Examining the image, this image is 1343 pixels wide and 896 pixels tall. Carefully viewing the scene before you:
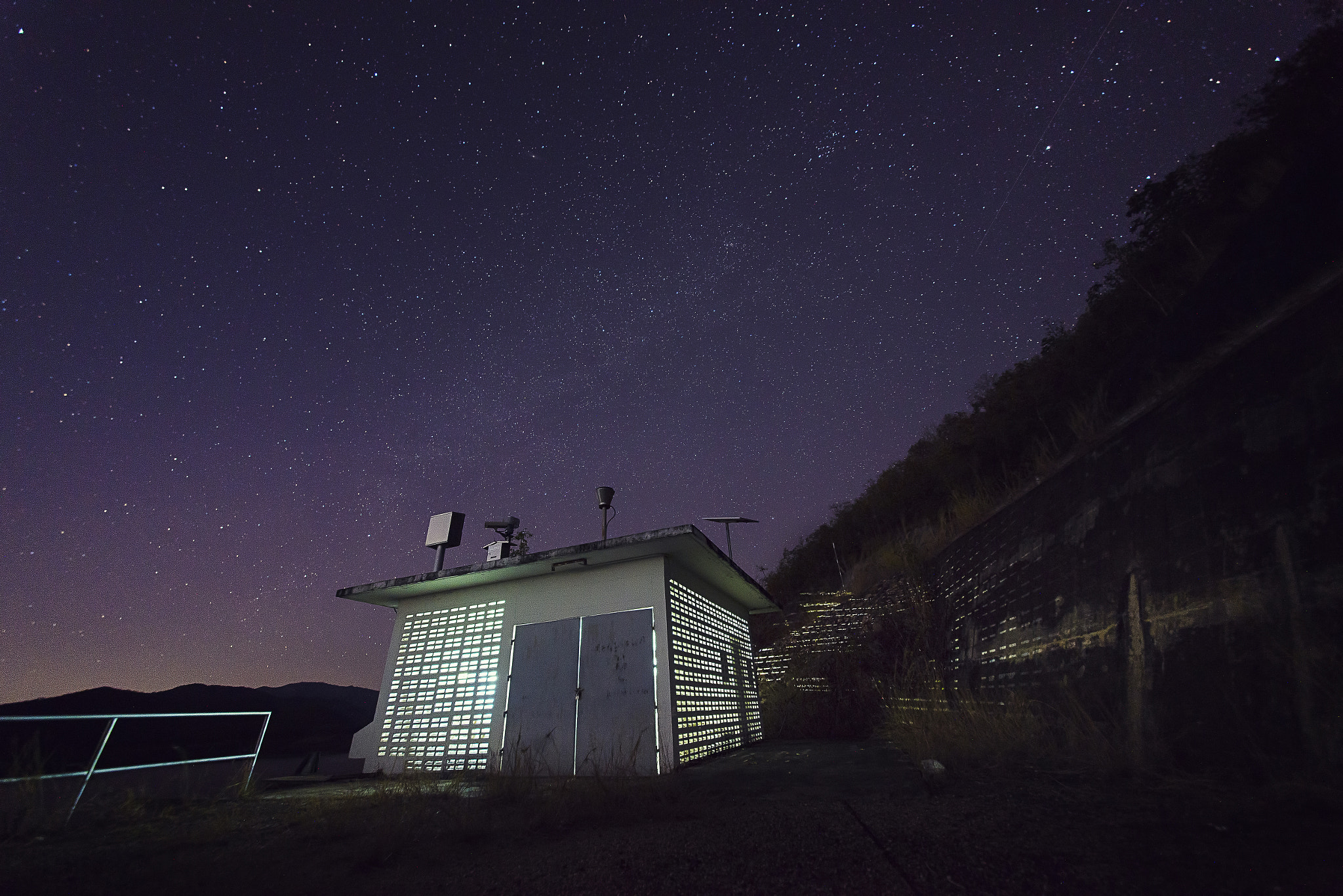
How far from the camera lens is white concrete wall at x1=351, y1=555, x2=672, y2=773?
7426 millimetres

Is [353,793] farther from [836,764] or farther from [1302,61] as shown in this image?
[1302,61]

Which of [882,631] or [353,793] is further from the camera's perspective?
[882,631]

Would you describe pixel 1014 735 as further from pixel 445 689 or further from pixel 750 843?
pixel 445 689

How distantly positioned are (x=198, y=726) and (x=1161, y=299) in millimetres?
73924

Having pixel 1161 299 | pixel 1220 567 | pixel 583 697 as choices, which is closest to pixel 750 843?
pixel 1220 567

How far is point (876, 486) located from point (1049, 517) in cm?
1118

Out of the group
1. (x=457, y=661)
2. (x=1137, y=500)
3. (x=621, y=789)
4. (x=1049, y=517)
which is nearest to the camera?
(x=621, y=789)

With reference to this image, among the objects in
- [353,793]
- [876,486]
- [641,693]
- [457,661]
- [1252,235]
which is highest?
[876,486]

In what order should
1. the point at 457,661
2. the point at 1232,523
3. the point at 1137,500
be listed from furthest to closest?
the point at 457,661 → the point at 1137,500 → the point at 1232,523

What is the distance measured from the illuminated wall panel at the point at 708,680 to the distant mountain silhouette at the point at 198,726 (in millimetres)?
25793

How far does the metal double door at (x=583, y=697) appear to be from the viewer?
23.4 feet

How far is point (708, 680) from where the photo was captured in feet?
28.7

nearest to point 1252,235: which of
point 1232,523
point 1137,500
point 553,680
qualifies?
point 1137,500

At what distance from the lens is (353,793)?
606 centimetres
